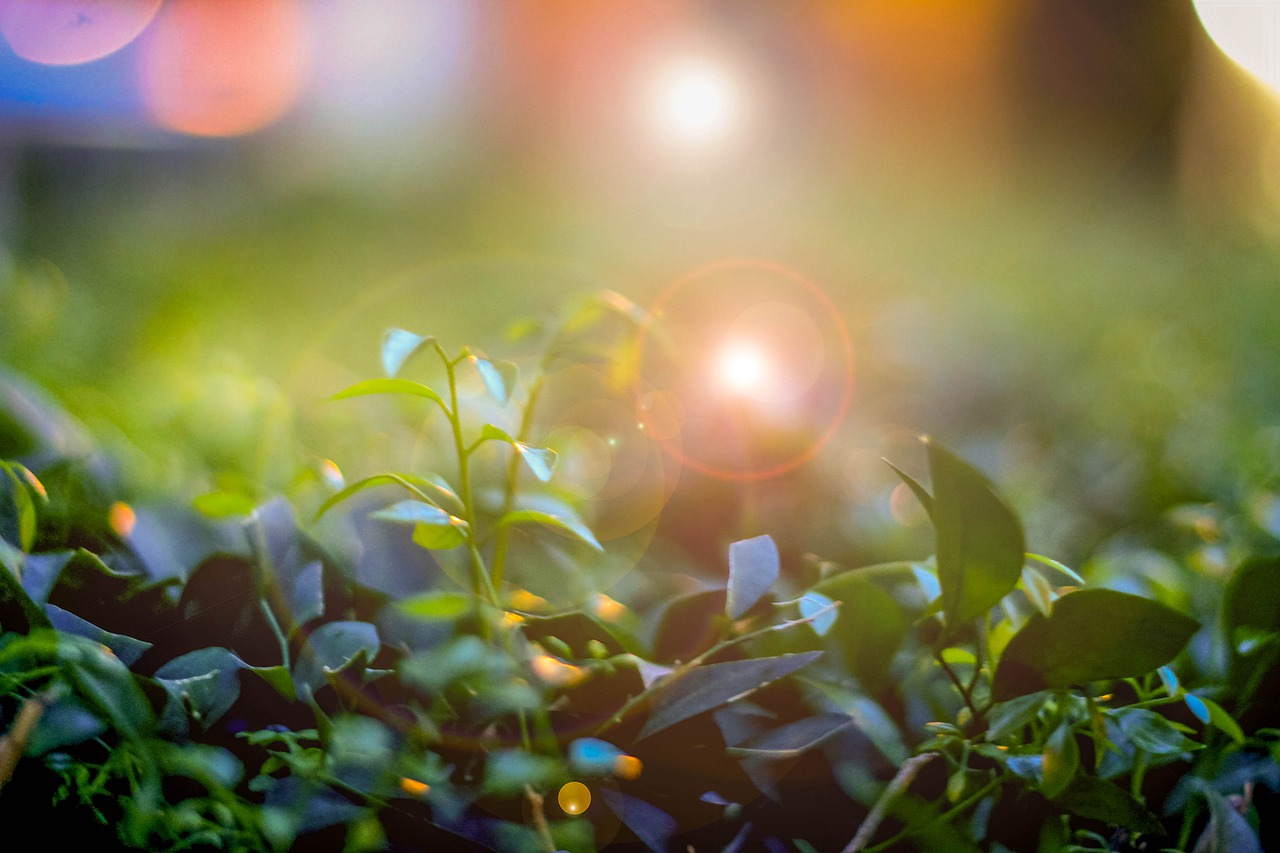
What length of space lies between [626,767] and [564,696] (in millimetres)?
40

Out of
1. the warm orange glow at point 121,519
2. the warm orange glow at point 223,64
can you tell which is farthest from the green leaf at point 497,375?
the warm orange glow at point 223,64

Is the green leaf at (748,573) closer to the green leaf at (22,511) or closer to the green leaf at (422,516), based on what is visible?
the green leaf at (422,516)

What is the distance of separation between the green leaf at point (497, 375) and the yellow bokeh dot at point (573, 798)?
0.16 metres

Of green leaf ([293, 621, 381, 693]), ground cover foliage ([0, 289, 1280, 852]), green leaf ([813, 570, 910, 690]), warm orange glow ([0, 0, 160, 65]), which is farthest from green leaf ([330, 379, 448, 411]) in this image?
warm orange glow ([0, 0, 160, 65])

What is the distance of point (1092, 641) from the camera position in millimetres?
318

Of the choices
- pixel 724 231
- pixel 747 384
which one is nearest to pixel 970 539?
pixel 747 384

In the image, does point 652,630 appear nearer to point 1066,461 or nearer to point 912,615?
point 912,615

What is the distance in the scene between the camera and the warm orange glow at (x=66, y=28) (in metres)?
1.55

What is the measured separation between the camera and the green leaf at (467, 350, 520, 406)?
333mm

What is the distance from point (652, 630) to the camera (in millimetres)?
410

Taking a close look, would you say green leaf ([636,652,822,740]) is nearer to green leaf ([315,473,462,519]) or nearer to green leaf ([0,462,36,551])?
green leaf ([315,473,462,519])

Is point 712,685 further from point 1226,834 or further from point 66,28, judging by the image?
point 66,28

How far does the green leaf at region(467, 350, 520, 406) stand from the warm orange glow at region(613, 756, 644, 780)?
155 mm

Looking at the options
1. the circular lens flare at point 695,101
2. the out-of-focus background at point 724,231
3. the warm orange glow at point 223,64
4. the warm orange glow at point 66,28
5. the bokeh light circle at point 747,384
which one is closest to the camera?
the bokeh light circle at point 747,384
